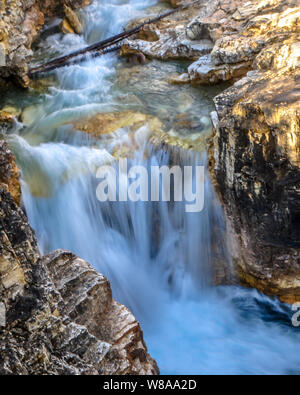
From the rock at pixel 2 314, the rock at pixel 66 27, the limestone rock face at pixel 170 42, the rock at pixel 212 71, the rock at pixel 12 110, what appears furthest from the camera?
the rock at pixel 66 27

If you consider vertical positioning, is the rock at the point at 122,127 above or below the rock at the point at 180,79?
below

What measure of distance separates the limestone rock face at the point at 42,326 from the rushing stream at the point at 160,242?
1.72 m

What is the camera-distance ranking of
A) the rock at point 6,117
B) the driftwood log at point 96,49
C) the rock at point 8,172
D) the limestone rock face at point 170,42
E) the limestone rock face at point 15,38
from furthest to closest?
1. the driftwood log at point 96,49
2. the limestone rock face at point 170,42
3. the limestone rock face at point 15,38
4. the rock at point 6,117
5. the rock at point 8,172

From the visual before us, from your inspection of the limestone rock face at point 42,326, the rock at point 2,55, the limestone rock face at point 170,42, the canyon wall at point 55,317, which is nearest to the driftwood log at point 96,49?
the limestone rock face at point 170,42

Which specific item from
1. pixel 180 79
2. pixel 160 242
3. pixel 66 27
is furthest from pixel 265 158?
pixel 66 27

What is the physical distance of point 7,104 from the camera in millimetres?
8234

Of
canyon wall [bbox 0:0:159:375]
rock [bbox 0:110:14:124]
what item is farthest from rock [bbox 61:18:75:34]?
canyon wall [bbox 0:0:159:375]

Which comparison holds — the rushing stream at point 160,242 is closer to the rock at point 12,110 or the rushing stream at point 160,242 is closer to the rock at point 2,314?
the rock at point 12,110

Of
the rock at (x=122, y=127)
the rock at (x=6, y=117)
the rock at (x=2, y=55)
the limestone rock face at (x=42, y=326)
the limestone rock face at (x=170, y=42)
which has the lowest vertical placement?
the limestone rock face at (x=42, y=326)

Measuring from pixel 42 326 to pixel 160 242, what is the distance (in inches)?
140

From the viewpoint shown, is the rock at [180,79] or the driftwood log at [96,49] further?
the driftwood log at [96,49]

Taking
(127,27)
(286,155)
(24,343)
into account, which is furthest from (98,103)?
(24,343)

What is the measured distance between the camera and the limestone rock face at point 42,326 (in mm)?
2811

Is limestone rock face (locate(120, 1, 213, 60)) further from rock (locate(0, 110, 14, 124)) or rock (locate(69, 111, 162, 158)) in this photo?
rock (locate(0, 110, 14, 124))
